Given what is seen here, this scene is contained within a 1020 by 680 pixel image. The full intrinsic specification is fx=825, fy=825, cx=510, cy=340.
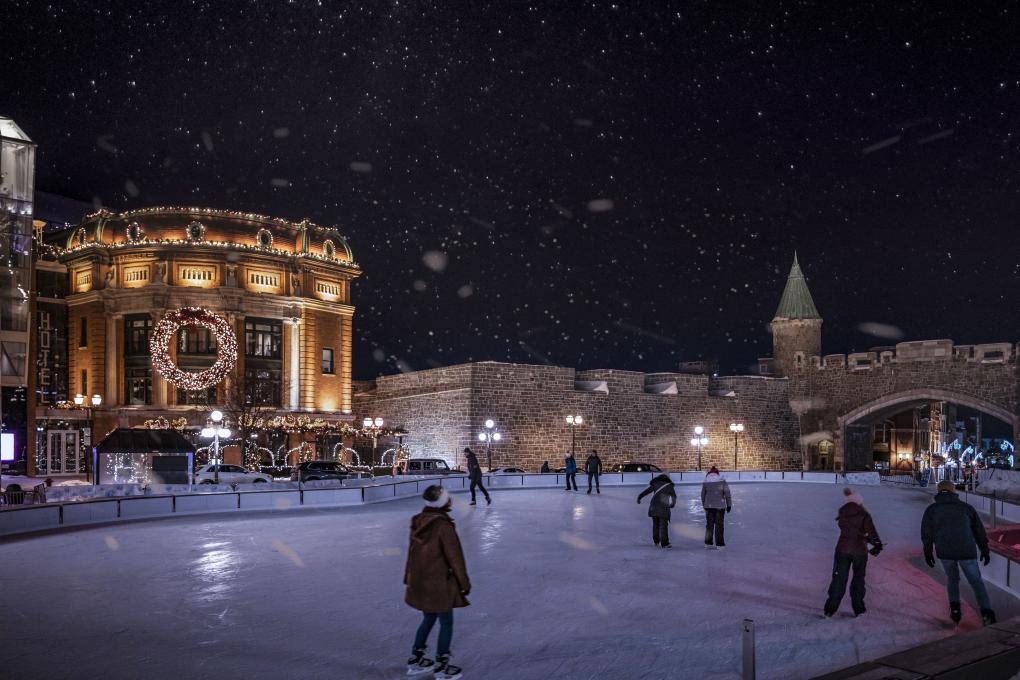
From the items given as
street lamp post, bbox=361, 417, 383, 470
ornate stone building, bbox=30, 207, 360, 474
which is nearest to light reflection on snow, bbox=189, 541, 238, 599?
street lamp post, bbox=361, 417, 383, 470

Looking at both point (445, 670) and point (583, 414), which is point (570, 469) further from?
point (445, 670)

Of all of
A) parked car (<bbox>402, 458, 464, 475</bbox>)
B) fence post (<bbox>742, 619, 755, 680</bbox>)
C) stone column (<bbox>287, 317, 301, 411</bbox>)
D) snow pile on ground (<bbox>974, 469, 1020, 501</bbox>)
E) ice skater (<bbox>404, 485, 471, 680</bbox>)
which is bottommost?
parked car (<bbox>402, 458, 464, 475</bbox>)

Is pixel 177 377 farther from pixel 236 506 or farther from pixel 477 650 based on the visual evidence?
pixel 477 650

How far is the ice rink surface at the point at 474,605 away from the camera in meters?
6.68

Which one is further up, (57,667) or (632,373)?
(632,373)

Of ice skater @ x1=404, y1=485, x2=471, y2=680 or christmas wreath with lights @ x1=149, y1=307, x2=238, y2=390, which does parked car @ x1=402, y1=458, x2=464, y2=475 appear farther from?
ice skater @ x1=404, y1=485, x2=471, y2=680

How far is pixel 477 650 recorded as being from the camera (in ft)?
23.1

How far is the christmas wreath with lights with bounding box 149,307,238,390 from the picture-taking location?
3762cm

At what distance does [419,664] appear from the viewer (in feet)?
21.0

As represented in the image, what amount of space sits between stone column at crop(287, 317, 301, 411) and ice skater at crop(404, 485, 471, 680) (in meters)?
37.8

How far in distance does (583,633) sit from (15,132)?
17486 millimetres

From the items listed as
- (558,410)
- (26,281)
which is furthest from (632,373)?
(26,281)

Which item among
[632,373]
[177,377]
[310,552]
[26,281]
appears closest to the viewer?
[310,552]

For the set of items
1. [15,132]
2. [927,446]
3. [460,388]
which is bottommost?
[927,446]
